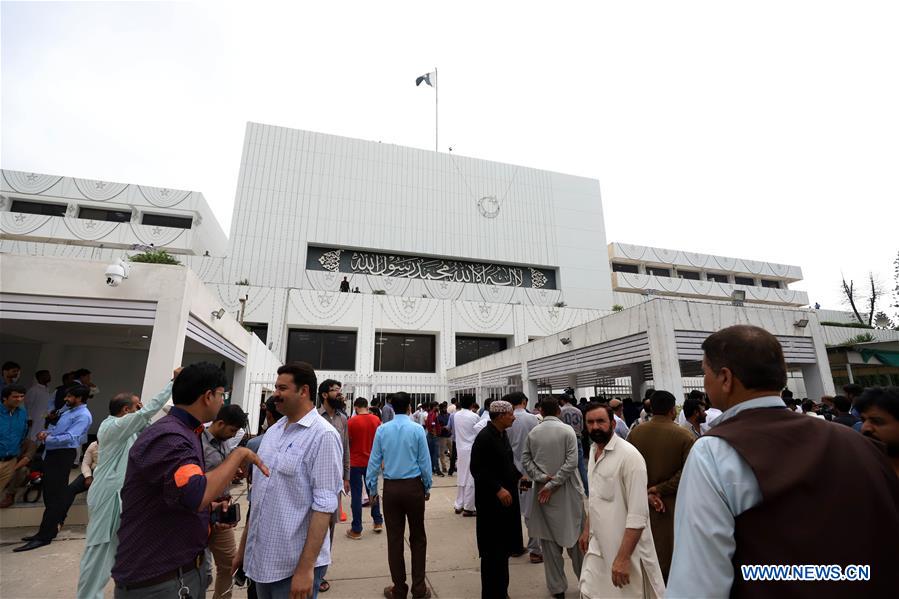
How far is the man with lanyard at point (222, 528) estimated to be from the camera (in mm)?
2979

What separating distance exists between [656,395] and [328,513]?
2.49 metres

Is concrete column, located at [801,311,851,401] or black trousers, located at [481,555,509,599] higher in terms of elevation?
concrete column, located at [801,311,851,401]

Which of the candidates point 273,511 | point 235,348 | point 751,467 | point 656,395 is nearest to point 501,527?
point 656,395

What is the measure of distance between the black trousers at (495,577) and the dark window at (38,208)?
1299 inches

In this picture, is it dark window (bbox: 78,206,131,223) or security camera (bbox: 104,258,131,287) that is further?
dark window (bbox: 78,206,131,223)

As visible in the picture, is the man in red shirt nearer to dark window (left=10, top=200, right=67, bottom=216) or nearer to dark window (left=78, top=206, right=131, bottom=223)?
dark window (left=78, top=206, right=131, bottom=223)

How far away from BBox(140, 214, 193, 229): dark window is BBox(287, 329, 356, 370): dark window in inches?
466

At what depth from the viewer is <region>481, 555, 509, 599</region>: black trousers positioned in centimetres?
320

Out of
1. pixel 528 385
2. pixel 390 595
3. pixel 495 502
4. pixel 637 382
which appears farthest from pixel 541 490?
pixel 528 385

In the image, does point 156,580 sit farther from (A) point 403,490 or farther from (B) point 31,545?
(B) point 31,545

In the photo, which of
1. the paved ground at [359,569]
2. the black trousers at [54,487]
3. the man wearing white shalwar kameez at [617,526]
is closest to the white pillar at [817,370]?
the paved ground at [359,569]

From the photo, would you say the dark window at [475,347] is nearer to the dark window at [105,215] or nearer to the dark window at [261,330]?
the dark window at [261,330]

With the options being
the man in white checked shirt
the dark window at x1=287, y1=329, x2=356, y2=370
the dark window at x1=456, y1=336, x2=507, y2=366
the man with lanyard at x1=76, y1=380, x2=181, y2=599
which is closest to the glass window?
the dark window at x1=456, y1=336, x2=507, y2=366

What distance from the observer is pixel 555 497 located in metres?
3.65
